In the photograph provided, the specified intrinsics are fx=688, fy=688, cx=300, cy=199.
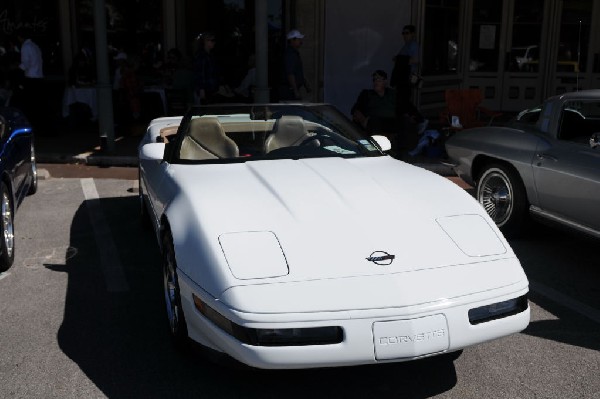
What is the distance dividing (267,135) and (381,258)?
6.96ft

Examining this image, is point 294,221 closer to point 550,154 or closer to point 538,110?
point 550,154

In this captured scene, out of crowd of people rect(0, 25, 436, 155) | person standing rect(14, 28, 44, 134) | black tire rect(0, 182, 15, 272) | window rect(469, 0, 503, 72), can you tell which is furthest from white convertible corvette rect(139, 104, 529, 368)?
window rect(469, 0, 503, 72)

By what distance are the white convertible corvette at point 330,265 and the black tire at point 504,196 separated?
1.94 metres

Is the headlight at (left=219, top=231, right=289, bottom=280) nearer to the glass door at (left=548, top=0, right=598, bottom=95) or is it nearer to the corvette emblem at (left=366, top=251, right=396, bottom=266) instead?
the corvette emblem at (left=366, top=251, right=396, bottom=266)

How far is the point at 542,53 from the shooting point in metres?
15.4

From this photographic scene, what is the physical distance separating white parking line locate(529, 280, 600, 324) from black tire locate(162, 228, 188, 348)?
2707 millimetres

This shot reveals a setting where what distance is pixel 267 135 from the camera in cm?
523

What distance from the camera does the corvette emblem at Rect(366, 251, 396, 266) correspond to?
11.0 ft

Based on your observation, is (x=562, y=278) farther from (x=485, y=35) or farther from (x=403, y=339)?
(x=485, y=35)

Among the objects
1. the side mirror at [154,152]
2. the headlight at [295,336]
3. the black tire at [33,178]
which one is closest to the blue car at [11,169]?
the black tire at [33,178]

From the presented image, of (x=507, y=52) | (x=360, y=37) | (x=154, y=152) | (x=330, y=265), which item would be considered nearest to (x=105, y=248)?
(x=154, y=152)

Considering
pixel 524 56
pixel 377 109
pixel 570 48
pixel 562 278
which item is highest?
pixel 570 48

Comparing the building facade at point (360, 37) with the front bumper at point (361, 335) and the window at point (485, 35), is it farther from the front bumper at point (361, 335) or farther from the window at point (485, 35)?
the front bumper at point (361, 335)

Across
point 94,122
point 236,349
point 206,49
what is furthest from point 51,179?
point 236,349
